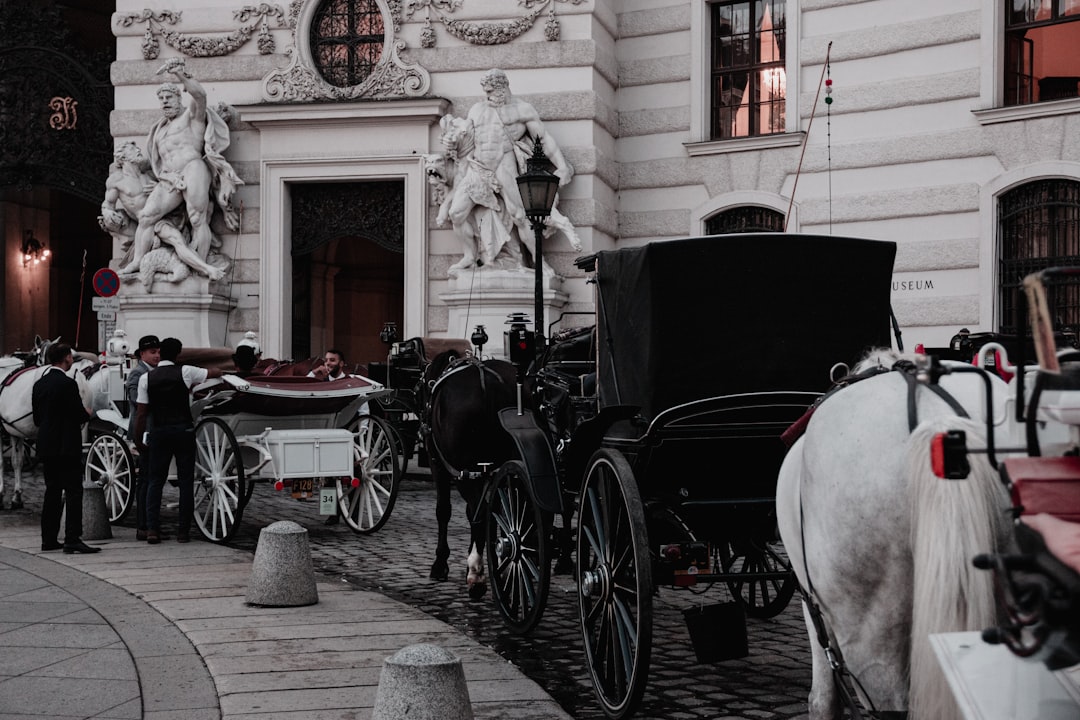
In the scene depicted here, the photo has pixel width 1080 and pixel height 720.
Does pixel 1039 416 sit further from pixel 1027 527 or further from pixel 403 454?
pixel 403 454

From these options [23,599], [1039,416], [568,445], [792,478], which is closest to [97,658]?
[23,599]

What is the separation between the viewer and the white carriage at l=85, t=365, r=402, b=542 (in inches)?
436

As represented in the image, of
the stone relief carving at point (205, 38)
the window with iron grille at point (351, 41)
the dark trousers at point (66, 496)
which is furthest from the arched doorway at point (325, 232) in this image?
the dark trousers at point (66, 496)

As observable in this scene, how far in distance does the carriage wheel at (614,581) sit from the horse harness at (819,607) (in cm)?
117

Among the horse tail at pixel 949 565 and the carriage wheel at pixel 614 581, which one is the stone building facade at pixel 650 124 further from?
the horse tail at pixel 949 565

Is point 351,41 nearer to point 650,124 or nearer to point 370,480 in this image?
point 650,124

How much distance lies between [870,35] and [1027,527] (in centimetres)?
1605

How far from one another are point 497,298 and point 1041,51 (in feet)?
26.8

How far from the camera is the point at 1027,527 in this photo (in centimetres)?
→ 269

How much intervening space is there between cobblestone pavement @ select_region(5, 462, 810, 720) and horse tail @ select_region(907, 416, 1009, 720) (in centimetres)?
265

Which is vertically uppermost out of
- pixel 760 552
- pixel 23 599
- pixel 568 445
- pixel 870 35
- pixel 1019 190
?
pixel 870 35

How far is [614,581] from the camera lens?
5656 millimetres

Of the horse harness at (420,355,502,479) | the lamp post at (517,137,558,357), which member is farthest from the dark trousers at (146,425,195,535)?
the lamp post at (517,137,558,357)

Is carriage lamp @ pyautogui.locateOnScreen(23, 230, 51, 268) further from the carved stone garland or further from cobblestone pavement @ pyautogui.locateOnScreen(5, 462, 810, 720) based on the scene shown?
cobblestone pavement @ pyautogui.locateOnScreen(5, 462, 810, 720)
